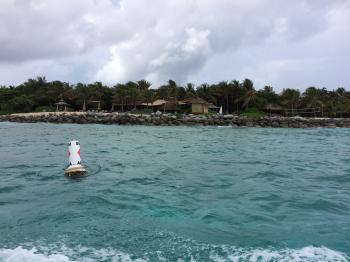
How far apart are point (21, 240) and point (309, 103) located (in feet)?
277

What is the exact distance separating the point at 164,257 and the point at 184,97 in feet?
264

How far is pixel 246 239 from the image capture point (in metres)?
7.07

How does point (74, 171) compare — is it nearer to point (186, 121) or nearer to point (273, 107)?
point (186, 121)

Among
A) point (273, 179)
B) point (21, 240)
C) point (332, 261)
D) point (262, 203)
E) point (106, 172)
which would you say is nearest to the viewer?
point (332, 261)

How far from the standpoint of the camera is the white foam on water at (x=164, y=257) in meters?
6.12

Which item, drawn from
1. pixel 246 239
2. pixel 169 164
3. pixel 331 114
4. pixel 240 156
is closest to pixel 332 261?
pixel 246 239

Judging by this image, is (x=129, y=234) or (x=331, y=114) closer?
(x=129, y=234)

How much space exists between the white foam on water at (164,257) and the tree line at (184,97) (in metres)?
73.0

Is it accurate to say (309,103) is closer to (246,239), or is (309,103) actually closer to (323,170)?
(323,170)

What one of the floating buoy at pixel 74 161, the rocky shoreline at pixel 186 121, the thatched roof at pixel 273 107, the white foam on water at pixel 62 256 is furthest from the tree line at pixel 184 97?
the white foam on water at pixel 62 256

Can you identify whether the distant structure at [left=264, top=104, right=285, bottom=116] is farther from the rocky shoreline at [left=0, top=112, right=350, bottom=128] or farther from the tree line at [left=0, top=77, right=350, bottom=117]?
the rocky shoreline at [left=0, top=112, right=350, bottom=128]

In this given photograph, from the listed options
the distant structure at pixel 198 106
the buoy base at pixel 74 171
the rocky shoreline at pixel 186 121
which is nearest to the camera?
the buoy base at pixel 74 171

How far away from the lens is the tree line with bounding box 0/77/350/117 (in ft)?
265

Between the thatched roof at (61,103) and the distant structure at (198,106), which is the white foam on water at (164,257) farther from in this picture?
the thatched roof at (61,103)
